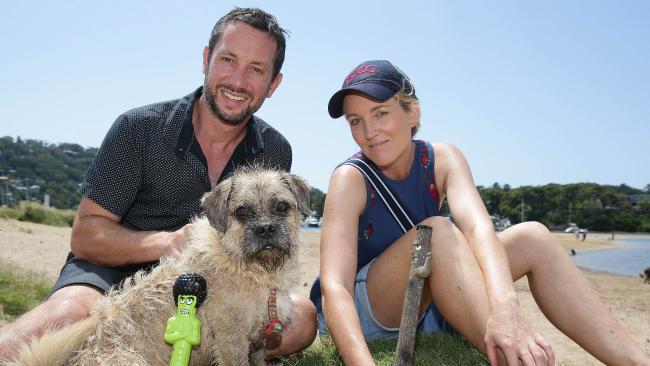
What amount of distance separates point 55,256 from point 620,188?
496ft

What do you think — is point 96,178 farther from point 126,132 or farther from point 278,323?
point 278,323

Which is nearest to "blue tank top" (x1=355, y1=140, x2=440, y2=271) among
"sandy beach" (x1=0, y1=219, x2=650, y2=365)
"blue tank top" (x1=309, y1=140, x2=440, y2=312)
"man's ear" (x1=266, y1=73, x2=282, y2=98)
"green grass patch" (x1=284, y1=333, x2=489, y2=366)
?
"blue tank top" (x1=309, y1=140, x2=440, y2=312)

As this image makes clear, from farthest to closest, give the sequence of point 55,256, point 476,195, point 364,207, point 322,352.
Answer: point 55,256 < point 322,352 < point 364,207 < point 476,195

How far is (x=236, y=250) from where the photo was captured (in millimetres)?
3912

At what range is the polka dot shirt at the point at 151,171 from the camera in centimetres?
463

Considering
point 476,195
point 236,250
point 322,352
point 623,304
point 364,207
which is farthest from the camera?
point 623,304

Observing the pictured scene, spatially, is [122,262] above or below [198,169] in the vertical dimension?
below

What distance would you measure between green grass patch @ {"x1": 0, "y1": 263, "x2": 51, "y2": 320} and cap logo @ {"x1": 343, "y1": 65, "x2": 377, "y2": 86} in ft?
18.8

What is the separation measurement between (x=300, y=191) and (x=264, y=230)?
0.73m

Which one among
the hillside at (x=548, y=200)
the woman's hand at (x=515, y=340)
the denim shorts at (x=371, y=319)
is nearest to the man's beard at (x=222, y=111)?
the denim shorts at (x=371, y=319)

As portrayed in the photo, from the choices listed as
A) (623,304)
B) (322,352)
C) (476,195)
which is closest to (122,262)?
(322,352)

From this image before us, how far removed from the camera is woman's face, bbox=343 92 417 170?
172 inches

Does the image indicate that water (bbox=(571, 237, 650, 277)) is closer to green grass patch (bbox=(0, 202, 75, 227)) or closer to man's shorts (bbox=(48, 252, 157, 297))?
man's shorts (bbox=(48, 252, 157, 297))

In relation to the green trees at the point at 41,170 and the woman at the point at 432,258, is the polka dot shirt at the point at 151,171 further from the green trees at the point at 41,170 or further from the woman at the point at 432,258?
the green trees at the point at 41,170
